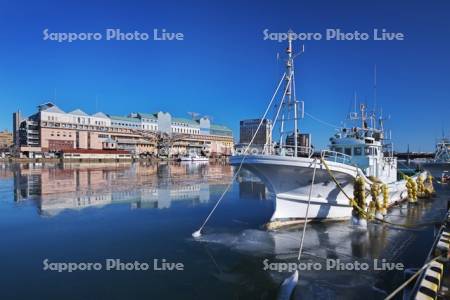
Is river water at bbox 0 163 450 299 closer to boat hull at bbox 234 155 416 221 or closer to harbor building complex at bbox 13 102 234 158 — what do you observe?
boat hull at bbox 234 155 416 221

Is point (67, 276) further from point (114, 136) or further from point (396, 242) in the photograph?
point (114, 136)

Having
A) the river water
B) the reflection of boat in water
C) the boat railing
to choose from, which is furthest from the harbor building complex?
the reflection of boat in water

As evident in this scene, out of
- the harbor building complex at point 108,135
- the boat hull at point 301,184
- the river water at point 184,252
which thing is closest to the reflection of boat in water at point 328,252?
the river water at point 184,252

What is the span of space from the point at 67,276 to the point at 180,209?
35.6 ft

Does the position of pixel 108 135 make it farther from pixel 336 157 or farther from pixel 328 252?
pixel 328 252

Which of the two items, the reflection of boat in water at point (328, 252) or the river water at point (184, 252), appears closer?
the river water at point (184, 252)

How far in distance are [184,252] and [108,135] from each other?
126m

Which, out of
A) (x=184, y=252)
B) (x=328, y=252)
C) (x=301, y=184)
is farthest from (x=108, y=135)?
(x=328, y=252)

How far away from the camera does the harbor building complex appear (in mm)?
112125

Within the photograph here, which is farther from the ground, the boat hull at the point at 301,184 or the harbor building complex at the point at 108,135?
the harbor building complex at the point at 108,135

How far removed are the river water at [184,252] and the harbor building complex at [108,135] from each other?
104m

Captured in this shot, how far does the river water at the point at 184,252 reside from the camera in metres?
8.75

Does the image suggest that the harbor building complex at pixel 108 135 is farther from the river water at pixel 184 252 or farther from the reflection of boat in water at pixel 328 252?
the reflection of boat in water at pixel 328 252

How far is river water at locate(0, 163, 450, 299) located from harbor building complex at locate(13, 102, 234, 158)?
341 ft
